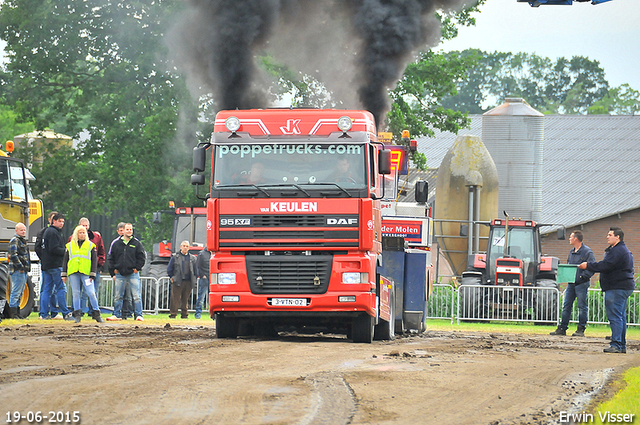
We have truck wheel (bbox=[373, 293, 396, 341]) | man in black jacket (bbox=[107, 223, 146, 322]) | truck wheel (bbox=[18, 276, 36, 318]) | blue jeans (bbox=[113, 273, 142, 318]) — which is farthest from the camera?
truck wheel (bbox=[18, 276, 36, 318])

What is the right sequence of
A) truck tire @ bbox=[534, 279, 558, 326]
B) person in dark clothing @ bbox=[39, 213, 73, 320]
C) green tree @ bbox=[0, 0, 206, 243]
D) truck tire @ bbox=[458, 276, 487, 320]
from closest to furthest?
person in dark clothing @ bbox=[39, 213, 73, 320], truck tire @ bbox=[534, 279, 558, 326], truck tire @ bbox=[458, 276, 487, 320], green tree @ bbox=[0, 0, 206, 243]

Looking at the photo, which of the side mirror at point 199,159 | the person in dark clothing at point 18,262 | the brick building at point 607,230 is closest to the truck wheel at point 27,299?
the person in dark clothing at point 18,262

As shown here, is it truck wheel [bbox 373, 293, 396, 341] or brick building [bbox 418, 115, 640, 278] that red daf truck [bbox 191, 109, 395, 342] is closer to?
truck wheel [bbox 373, 293, 396, 341]

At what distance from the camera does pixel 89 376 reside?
9.48 metres

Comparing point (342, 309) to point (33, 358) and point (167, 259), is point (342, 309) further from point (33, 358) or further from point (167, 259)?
point (167, 259)

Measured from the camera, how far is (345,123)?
14336 mm

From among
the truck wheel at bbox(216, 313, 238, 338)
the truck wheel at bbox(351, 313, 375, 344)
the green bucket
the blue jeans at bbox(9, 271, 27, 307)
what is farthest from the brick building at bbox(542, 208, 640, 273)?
the truck wheel at bbox(216, 313, 238, 338)

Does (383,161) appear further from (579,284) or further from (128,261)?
(128,261)

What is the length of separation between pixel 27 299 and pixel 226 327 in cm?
760

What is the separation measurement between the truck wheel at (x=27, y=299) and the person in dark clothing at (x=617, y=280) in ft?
39.4

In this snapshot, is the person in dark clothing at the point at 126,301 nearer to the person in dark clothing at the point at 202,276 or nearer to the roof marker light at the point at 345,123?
the person in dark clothing at the point at 202,276

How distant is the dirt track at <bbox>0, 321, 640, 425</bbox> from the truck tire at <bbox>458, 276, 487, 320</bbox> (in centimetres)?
1079

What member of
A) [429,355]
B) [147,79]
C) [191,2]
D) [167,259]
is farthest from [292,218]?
[147,79]

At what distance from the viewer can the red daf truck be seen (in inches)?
550
